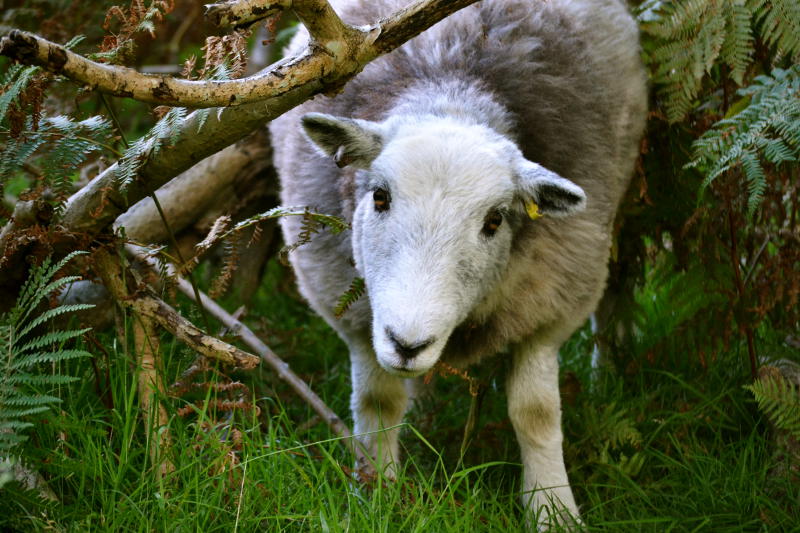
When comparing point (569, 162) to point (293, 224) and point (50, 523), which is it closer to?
point (293, 224)

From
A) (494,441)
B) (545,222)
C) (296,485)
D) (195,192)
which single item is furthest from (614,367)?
(195,192)

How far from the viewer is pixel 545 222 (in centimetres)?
401

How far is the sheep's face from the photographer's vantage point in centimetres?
314

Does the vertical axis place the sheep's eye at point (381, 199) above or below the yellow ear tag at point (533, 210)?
above

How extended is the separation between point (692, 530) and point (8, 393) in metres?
2.64

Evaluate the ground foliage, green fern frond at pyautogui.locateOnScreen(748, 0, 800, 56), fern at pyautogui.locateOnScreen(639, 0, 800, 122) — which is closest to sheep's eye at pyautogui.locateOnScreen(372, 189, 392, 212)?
the ground foliage

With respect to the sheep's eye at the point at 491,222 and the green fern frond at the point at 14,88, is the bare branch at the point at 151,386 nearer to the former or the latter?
the green fern frond at the point at 14,88

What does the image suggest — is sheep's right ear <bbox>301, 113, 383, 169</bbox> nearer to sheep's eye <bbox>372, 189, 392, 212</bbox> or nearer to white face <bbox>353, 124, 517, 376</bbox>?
white face <bbox>353, 124, 517, 376</bbox>

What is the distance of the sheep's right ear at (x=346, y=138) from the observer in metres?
3.54

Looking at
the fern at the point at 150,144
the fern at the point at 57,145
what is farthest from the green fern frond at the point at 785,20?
the fern at the point at 57,145

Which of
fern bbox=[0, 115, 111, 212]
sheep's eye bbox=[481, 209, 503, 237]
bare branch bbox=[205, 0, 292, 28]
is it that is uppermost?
bare branch bbox=[205, 0, 292, 28]

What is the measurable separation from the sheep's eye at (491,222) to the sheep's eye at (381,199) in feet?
1.28

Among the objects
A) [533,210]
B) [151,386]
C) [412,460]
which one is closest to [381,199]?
[533,210]

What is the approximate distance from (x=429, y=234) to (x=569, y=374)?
1.84m
